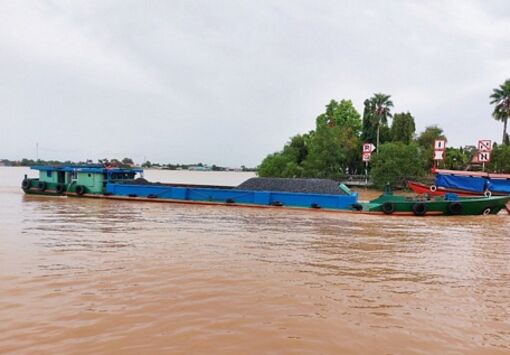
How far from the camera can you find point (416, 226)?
18016 mm

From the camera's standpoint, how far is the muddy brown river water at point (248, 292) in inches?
210

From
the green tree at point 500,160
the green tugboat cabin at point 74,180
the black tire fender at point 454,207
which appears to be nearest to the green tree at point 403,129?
the green tree at point 500,160

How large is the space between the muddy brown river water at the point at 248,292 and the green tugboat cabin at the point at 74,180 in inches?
578

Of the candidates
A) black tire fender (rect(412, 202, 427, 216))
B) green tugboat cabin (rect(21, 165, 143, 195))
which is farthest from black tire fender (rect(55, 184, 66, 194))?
black tire fender (rect(412, 202, 427, 216))

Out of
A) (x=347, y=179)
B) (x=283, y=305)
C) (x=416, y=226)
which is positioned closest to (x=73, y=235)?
(x=283, y=305)

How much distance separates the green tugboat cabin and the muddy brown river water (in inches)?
578

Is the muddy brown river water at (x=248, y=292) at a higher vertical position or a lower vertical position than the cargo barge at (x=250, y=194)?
lower

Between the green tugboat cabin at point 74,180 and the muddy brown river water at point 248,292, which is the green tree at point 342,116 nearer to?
the green tugboat cabin at point 74,180

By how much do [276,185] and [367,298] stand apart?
17.9 metres

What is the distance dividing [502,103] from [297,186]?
38.7 metres

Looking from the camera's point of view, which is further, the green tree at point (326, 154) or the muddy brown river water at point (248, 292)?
the green tree at point (326, 154)

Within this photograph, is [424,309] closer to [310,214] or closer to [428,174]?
[310,214]

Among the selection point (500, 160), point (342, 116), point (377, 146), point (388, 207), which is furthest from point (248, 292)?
point (342, 116)

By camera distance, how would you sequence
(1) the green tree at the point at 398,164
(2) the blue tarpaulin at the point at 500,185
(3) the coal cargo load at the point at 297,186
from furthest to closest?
(1) the green tree at the point at 398,164 < (2) the blue tarpaulin at the point at 500,185 < (3) the coal cargo load at the point at 297,186
